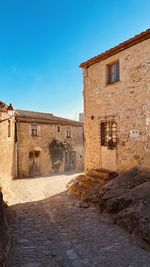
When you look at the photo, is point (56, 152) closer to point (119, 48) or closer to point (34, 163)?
point (34, 163)

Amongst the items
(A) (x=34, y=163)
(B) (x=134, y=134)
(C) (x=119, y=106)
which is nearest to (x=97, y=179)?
(B) (x=134, y=134)

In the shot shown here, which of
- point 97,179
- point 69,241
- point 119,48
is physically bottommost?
point 69,241

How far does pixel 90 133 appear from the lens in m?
11.6

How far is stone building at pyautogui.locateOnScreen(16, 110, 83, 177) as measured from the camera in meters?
16.7

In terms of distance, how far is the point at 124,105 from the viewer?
944cm

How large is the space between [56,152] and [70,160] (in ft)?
7.68

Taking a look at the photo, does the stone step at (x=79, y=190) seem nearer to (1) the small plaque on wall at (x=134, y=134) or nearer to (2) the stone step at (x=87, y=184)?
(2) the stone step at (x=87, y=184)

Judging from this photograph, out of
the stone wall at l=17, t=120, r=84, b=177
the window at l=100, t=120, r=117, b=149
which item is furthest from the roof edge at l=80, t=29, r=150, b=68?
the stone wall at l=17, t=120, r=84, b=177

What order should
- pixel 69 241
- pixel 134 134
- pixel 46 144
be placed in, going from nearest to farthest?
pixel 69 241
pixel 134 134
pixel 46 144

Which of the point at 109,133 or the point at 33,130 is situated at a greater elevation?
the point at 33,130

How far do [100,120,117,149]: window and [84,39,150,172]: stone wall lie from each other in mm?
273

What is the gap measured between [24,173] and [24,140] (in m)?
2.87

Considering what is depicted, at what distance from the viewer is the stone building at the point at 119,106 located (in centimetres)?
852

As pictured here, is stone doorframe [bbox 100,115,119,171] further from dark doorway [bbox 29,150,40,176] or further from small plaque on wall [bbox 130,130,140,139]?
dark doorway [bbox 29,150,40,176]
